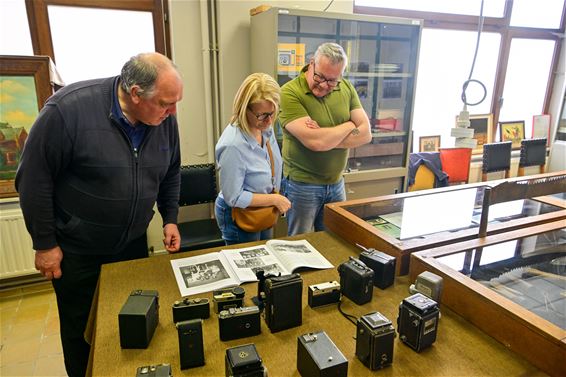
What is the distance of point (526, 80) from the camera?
4520 mm

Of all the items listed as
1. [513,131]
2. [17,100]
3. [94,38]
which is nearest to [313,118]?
[94,38]

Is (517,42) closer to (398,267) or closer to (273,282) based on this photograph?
(398,267)

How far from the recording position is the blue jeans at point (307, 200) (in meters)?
2.07

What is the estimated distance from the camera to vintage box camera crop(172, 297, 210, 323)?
108 centimetres

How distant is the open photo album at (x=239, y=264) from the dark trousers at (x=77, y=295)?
337 mm

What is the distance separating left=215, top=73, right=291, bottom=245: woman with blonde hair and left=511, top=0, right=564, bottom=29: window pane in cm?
377

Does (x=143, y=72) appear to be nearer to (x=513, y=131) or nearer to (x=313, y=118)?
(x=313, y=118)

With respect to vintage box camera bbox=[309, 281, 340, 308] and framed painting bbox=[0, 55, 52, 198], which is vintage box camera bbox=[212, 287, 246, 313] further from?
framed painting bbox=[0, 55, 52, 198]

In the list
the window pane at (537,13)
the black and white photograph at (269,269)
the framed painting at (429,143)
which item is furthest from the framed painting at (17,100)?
the window pane at (537,13)

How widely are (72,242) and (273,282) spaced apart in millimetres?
859

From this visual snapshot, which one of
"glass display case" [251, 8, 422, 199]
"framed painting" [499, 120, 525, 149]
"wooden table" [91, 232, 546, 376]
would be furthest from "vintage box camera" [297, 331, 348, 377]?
"framed painting" [499, 120, 525, 149]

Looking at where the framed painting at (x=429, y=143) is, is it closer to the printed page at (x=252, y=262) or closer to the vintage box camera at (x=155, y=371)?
the printed page at (x=252, y=262)

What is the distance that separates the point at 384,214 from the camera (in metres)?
1.72

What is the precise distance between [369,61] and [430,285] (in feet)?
7.97
